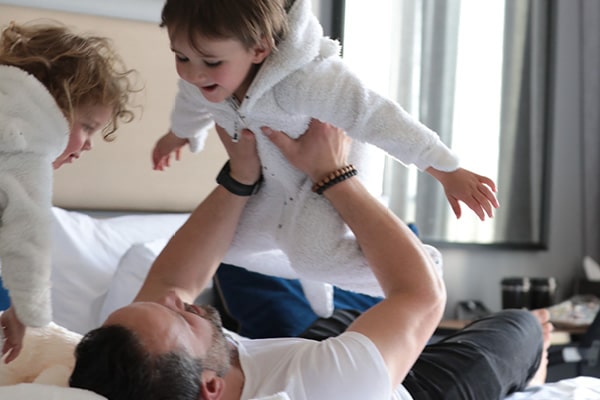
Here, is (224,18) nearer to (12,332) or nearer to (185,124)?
(185,124)

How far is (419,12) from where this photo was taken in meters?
3.19

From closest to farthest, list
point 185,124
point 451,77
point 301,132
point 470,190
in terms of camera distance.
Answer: point 470,190, point 301,132, point 185,124, point 451,77

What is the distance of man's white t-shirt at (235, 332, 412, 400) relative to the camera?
3.98ft

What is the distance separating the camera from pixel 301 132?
150 cm

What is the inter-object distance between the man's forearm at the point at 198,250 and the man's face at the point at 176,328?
0.85 feet

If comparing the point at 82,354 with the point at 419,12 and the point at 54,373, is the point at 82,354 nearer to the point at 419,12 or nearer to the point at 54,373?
the point at 54,373

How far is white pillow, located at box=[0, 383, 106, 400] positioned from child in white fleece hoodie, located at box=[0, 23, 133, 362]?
10 cm

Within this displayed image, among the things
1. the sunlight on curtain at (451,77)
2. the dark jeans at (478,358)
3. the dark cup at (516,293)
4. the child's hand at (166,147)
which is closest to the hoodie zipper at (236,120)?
the child's hand at (166,147)

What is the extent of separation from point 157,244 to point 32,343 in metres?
0.82

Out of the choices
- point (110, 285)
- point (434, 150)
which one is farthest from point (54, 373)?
point (110, 285)

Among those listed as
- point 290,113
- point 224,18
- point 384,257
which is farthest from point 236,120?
point 384,257

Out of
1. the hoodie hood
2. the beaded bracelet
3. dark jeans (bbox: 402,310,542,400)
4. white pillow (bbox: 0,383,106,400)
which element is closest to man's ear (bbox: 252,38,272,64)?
the beaded bracelet

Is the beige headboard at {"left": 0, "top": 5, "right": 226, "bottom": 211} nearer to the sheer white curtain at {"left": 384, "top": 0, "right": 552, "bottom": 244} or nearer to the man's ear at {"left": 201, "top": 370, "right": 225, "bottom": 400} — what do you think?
the sheer white curtain at {"left": 384, "top": 0, "right": 552, "bottom": 244}

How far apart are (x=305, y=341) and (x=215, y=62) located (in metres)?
0.48
